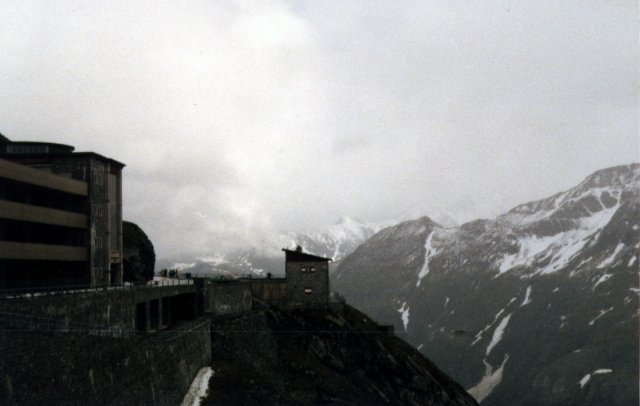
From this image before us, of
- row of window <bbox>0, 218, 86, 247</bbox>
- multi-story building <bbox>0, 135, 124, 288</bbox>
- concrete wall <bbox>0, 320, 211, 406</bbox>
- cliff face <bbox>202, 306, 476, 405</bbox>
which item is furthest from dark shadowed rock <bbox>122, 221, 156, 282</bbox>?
concrete wall <bbox>0, 320, 211, 406</bbox>

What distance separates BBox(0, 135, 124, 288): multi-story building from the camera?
49281mm

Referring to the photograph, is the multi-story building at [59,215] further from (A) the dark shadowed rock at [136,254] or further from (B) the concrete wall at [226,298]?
(A) the dark shadowed rock at [136,254]

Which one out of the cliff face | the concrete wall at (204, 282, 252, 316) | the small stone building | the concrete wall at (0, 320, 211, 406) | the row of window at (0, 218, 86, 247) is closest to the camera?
the concrete wall at (0, 320, 211, 406)

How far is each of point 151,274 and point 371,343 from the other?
123 ft

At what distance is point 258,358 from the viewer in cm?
6372

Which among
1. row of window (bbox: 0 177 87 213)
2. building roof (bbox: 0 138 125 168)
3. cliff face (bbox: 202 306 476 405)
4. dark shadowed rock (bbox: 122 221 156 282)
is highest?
building roof (bbox: 0 138 125 168)

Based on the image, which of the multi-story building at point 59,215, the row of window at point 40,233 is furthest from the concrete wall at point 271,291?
the row of window at point 40,233

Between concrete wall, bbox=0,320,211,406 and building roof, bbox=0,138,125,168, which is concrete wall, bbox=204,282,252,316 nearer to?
concrete wall, bbox=0,320,211,406

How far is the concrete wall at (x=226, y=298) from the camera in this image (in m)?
64.2

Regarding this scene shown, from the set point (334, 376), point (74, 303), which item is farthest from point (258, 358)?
point (74, 303)

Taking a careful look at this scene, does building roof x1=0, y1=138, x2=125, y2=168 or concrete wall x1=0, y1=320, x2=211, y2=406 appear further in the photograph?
building roof x1=0, y1=138, x2=125, y2=168

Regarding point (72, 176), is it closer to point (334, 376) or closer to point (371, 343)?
point (334, 376)

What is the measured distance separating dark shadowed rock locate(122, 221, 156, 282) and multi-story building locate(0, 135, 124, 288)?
23324 mm

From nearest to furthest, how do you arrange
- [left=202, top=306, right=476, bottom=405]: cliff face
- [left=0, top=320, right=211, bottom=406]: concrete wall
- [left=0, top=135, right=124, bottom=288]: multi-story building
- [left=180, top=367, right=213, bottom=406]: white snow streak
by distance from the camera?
1. [left=0, top=320, right=211, bottom=406]: concrete wall
2. [left=0, top=135, right=124, bottom=288]: multi-story building
3. [left=180, top=367, right=213, bottom=406]: white snow streak
4. [left=202, top=306, right=476, bottom=405]: cliff face
